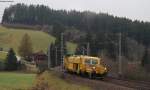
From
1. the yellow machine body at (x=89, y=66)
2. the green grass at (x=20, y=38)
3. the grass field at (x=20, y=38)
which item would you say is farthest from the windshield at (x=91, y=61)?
Result: the green grass at (x=20, y=38)

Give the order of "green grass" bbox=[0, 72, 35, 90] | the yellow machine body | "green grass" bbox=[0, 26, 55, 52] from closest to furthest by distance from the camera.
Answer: "green grass" bbox=[0, 72, 35, 90] → the yellow machine body → "green grass" bbox=[0, 26, 55, 52]

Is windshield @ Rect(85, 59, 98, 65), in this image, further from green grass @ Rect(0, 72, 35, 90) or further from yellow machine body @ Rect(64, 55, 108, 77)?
green grass @ Rect(0, 72, 35, 90)

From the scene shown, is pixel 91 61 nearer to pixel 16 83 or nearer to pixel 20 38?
pixel 16 83

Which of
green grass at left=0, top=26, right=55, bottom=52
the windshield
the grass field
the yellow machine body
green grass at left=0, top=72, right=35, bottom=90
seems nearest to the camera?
green grass at left=0, top=72, right=35, bottom=90

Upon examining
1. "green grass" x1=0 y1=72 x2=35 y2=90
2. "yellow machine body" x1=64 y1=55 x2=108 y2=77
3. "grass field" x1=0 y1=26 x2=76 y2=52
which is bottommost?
"green grass" x1=0 y1=72 x2=35 y2=90

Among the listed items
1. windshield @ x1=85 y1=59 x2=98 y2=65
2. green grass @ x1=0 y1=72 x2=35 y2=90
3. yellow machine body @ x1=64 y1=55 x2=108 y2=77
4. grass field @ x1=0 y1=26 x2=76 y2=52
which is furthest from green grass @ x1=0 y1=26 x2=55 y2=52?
windshield @ x1=85 y1=59 x2=98 y2=65

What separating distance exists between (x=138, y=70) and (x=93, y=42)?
4141 cm

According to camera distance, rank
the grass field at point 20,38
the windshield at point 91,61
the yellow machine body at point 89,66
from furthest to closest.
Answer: the grass field at point 20,38 < the windshield at point 91,61 < the yellow machine body at point 89,66

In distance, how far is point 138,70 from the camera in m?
55.8

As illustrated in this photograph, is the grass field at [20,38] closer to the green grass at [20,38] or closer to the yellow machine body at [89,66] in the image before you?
the green grass at [20,38]

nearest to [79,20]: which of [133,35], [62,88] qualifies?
[133,35]

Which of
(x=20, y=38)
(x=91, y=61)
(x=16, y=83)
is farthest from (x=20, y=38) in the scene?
(x=16, y=83)

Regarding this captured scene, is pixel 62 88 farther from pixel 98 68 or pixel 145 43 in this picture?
pixel 145 43

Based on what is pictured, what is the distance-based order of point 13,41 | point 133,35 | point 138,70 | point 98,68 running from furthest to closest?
1. point 13,41
2. point 133,35
3. point 138,70
4. point 98,68
